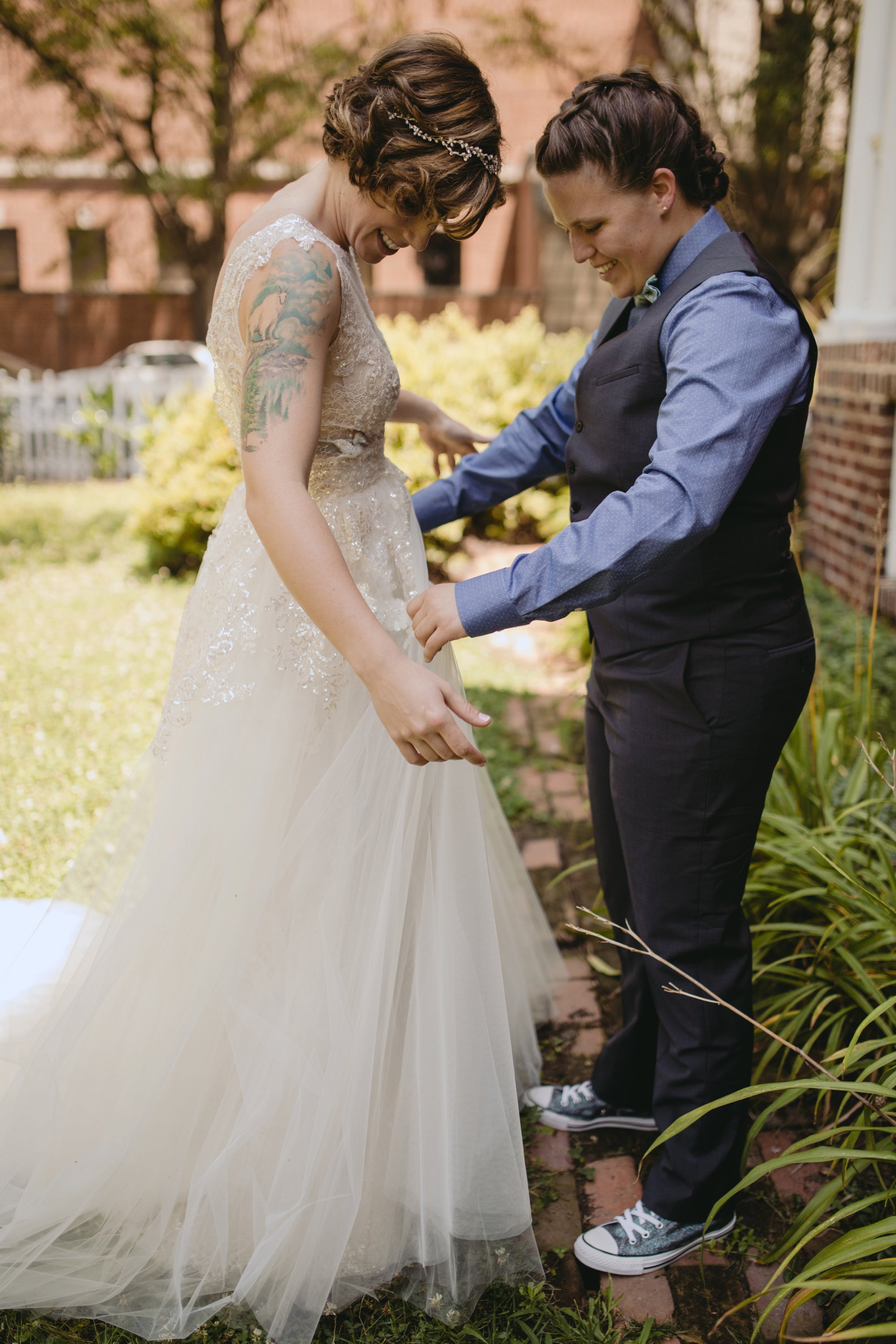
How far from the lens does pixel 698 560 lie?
1792 mm

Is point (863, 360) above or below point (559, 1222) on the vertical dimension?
above

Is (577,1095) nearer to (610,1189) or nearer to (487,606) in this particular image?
(610,1189)

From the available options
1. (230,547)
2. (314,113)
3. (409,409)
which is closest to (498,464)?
(409,409)

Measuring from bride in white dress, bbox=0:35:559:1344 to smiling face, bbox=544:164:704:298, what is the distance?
0.16 m

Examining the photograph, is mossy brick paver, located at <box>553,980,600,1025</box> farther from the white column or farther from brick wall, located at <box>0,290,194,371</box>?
brick wall, located at <box>0,290,194,371</box>

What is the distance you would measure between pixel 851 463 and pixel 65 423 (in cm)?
1024

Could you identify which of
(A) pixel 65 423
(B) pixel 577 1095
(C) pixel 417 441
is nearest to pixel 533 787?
(B) pixel 577 1095

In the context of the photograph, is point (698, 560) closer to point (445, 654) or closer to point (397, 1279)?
point (445, 654)

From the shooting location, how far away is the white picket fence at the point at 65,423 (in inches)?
463

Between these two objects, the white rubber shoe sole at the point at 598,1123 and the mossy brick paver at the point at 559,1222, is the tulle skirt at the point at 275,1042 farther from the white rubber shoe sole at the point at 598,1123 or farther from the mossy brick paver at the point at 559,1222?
the white rubber shoe sole at the point at 598,1123

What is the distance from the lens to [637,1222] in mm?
1997

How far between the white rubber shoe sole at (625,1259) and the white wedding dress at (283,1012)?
18 centimetres

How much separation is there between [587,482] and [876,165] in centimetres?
461

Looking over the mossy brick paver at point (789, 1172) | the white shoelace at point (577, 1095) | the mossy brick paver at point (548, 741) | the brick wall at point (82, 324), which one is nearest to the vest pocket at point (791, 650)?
the mossy brick paver at point (789, 1172)
